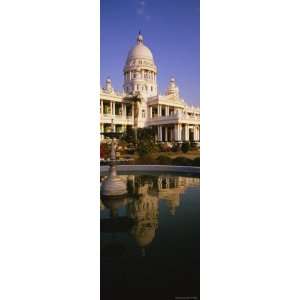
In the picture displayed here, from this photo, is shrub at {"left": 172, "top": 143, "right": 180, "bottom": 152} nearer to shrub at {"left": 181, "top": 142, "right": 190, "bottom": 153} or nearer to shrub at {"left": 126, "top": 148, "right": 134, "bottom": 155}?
shrub at {"left": 181, "top": 142, "right": 190, "bottom": 153}

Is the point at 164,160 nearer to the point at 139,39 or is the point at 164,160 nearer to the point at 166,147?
the point at 166,147

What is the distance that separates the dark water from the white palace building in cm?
81

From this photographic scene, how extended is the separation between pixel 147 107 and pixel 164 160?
90cm

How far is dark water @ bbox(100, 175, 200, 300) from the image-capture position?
2.75 meters

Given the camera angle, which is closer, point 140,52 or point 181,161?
point 140,52

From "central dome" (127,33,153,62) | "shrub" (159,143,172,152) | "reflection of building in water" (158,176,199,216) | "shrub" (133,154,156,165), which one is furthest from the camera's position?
"shrub" (159,143,172,152)

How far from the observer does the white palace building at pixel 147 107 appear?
3316 millimetres

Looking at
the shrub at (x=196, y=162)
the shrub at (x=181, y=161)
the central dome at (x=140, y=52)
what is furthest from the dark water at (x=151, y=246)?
the central dome at (x=140, y=52)

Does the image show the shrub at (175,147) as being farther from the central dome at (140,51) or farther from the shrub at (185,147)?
the central dome at (140,51)

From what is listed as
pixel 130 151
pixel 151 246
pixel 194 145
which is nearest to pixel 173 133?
pixel 194 145

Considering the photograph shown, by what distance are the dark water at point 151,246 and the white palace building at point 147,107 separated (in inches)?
31.9

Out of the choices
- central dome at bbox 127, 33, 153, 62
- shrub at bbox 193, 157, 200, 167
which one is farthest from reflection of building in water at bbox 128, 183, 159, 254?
central dome at bbox 127, 33, 153, 62

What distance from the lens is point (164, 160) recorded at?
3736 millimetres
